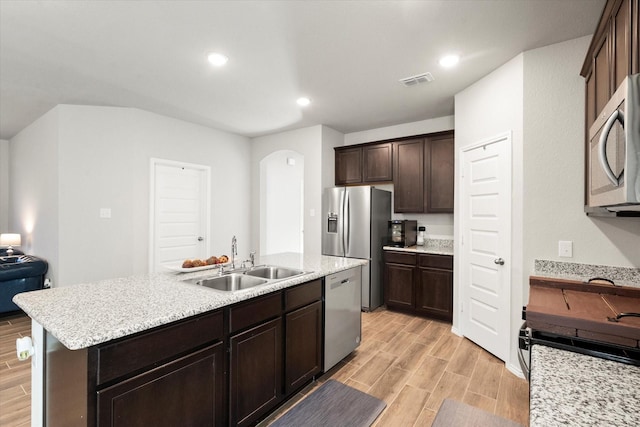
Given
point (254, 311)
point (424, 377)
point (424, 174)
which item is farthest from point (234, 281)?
point (424, 174)

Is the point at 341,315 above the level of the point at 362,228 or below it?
below

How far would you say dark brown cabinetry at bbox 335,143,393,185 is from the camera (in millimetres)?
4492

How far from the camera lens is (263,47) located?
97.1 inches

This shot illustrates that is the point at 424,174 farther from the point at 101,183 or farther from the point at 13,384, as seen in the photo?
the point at 13,384

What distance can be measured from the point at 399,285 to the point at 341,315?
5.62 feet

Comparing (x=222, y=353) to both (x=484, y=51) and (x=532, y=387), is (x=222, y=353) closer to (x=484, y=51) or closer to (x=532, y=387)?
(x=532, y=387)

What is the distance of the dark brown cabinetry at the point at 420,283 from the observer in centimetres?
370

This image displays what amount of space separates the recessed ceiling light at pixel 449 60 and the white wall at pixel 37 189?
456 cm

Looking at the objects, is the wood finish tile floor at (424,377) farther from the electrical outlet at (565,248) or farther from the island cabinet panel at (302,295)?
the electrical outlet at (565,248)

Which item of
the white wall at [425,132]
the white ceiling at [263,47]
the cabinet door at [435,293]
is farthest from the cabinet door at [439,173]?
the cabinet door at [435,293]

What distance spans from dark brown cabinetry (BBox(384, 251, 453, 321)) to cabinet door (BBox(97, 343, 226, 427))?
2914 mm

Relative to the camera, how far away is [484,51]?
8.21 ft

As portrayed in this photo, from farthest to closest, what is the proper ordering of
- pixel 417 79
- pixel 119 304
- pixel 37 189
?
pixel 37 189 → pixel 417 79 → pixel 119 304

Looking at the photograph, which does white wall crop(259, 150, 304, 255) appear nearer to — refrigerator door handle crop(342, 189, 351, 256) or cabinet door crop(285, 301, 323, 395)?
refrigerator door handle crop(342, 189, 351, 256)
